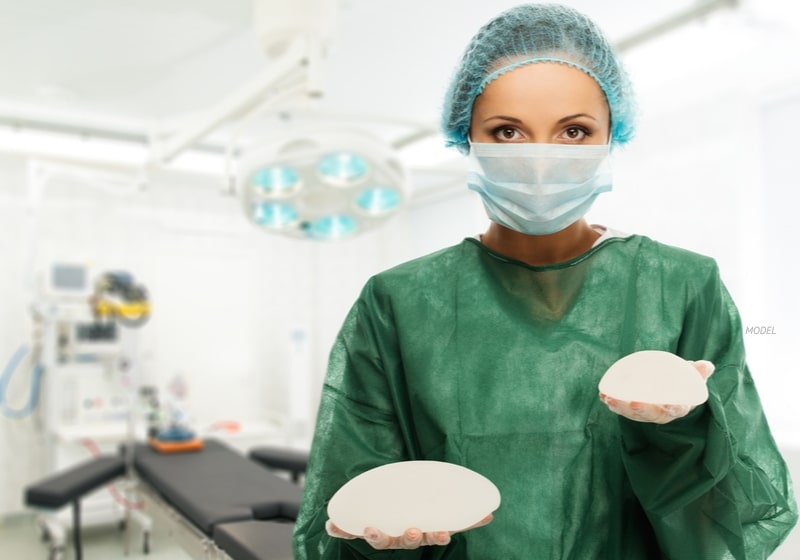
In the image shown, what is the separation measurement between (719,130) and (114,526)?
2638mm

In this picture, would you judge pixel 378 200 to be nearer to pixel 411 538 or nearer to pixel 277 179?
pixel 277 179

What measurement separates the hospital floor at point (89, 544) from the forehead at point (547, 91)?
1.59 meters

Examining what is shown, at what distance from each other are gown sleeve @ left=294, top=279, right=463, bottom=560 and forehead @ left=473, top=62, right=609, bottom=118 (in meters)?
0.30

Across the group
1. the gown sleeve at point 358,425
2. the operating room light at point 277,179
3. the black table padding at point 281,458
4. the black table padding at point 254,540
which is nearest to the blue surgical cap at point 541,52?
the gown sleeve at point 358,425

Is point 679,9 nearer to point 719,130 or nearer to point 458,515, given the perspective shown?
point 719,130

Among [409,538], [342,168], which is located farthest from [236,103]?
[409,538]

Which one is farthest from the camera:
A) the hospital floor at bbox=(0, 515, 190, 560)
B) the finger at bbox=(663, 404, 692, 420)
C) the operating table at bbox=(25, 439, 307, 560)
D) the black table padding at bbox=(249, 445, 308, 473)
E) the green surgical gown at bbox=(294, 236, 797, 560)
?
the black table padding at bbox=(249, 445, 308, 473)

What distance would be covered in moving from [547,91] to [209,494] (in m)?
1.93

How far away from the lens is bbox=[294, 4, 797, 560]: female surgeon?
0.77 meters

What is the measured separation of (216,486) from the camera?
2414mm

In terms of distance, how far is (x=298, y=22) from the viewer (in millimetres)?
1983

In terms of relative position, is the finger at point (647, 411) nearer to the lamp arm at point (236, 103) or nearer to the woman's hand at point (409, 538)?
the woman's hand at point (409, 538)

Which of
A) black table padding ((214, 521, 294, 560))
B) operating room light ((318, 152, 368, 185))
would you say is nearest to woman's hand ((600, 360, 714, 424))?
black table padding ((214, 521, 294, 560))

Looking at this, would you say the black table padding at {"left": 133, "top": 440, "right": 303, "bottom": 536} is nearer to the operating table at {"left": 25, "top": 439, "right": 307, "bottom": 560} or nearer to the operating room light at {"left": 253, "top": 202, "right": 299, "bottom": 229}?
the operating table at {"left": 25, "top": 439, "right": 307, "bottom": 560}
